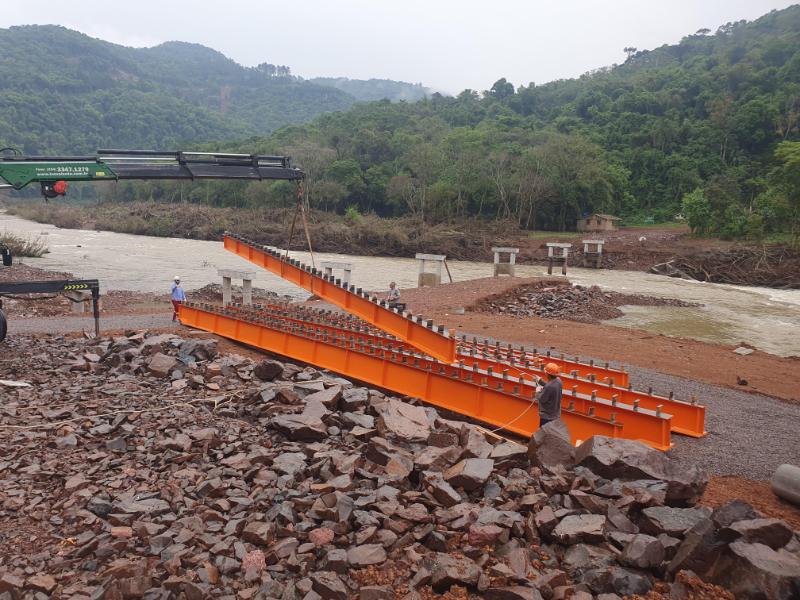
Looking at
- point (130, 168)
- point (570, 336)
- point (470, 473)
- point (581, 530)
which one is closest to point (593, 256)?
point (570, 336)

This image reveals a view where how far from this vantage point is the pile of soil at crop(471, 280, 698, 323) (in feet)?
69.6

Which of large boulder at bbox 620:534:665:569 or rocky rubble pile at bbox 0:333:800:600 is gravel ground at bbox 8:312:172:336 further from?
large boulder at bbox 620:534:665:569

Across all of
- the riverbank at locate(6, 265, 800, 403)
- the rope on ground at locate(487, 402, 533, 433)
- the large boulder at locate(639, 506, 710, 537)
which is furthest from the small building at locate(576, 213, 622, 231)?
the large boulder at locate(639, 506, 710, 537)

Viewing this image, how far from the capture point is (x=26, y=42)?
19700 cm

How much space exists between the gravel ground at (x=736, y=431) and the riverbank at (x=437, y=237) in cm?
2826

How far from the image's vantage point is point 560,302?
22531 millimetres

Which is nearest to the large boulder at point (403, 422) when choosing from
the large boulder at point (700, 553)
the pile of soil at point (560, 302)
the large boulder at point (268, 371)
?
the large boulder at point (268, 371)

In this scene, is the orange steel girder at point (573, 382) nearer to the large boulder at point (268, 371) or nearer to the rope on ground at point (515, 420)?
the rope on ground at point (515, 420)

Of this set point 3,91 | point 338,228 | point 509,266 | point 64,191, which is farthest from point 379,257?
point 3,91

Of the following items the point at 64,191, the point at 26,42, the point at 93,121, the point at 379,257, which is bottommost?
the point at 379,257

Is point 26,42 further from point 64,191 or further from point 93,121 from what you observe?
point 64,191

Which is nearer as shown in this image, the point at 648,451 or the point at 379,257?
the point at 648,451

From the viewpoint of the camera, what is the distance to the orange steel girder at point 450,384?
7.60m

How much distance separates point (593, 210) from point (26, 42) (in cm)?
20889
